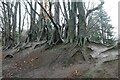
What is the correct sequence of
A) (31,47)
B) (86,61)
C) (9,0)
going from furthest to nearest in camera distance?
(9,0) < (31,47) < (86,61)

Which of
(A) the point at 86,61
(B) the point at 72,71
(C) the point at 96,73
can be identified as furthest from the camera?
(A) the point at 86,61

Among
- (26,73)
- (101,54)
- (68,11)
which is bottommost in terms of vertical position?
(26,73)

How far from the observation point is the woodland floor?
32.6 ft

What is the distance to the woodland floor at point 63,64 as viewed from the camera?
9.93 meters

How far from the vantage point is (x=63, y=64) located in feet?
37.9

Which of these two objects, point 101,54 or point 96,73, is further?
point 101,54

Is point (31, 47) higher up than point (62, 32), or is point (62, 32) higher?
point (62, 32)

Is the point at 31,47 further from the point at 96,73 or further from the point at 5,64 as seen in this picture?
the point at 96,73

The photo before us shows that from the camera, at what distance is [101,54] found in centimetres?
1153

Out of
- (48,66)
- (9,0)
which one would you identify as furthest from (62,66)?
(9,0)

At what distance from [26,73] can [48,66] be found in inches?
45.0

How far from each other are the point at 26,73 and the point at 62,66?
187 cm

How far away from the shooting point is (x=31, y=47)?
1655 cm

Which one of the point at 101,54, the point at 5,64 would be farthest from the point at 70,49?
the point at 5,64
